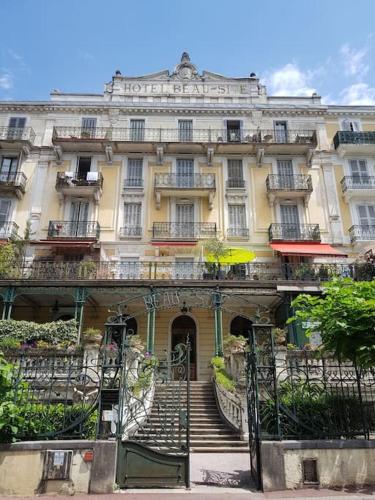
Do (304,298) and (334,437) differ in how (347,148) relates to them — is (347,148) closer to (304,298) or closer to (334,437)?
(304,298)

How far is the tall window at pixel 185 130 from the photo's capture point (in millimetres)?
23938

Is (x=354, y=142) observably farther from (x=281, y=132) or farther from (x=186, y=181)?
(x=186, y=181)

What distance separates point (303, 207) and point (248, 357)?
16260 mm

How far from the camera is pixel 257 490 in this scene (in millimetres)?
6312

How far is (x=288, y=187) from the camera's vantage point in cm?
2234

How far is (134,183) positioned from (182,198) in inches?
118

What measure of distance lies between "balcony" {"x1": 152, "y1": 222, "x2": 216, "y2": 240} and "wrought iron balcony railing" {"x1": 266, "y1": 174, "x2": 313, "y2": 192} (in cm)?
420

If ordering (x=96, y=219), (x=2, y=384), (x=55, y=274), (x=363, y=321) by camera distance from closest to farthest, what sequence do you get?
1. (x=2, y=384)
2. (x=363, y=321)
3. (x=55, y=274)
4. (x=96, y=219)

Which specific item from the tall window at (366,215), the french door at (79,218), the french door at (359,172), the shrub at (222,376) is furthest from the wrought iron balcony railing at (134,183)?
the tall window at (366,215)

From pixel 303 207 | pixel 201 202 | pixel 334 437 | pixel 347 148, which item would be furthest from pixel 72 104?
pixel 334 437

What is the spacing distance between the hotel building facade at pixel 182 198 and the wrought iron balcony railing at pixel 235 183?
0.06 metres

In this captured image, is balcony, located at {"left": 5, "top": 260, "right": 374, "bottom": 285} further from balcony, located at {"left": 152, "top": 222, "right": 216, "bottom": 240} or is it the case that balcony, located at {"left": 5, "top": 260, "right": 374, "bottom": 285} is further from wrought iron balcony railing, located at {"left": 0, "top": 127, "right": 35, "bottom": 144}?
wrought iron balcony railing, located at {"left": 0, "top": 127, "right": 35, "bottom": 144}

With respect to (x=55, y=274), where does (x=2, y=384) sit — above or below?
below

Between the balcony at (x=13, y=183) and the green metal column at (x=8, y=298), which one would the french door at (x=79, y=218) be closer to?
the balcony at (x=13, y=183)
